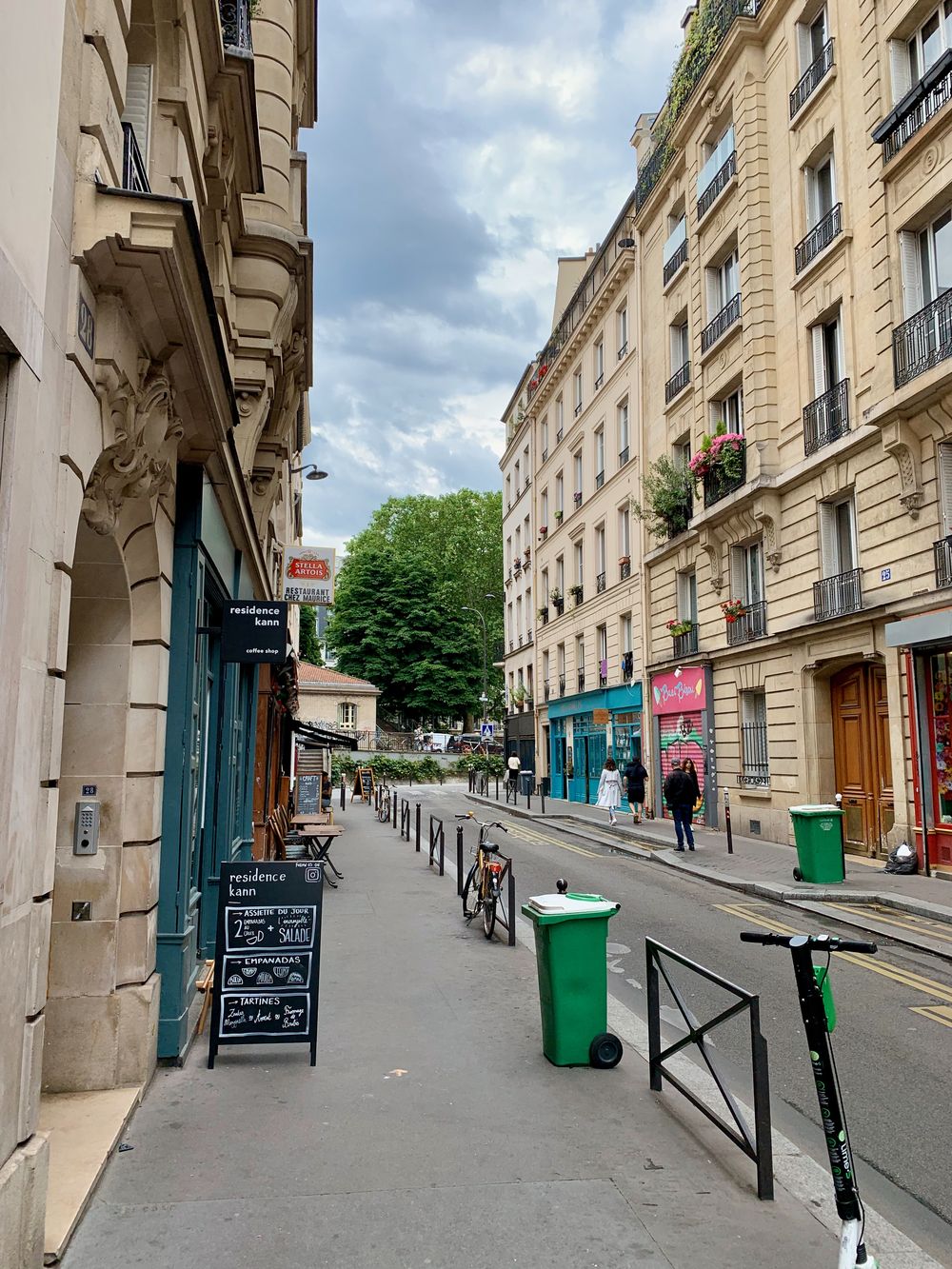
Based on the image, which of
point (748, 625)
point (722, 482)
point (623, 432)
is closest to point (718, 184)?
point (722, 482)

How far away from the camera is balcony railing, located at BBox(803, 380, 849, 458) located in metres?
17.0

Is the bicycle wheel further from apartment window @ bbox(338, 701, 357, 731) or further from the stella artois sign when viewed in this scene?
apartment window @ bbox(338, 701, 357, 731)

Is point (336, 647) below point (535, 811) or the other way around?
the other way around

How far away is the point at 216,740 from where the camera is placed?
867cm

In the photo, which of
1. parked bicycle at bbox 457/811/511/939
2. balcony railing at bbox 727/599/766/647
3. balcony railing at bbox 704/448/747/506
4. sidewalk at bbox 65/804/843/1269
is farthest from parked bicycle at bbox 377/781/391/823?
sidewalk at bbox 65/804/843/1269

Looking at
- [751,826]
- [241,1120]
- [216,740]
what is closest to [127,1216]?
[241,1120]

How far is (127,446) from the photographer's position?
185 inches

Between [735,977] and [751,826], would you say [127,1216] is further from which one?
[751,826]

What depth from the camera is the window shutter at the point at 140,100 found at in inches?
233

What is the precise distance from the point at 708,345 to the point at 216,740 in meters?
17.9

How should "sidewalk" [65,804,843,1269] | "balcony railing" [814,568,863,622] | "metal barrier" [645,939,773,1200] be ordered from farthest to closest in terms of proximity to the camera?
"balcony railing" [814,568,863,622], "metal barrier" [645,939,773,1200], "sidewalk" [65,804,843,1269]

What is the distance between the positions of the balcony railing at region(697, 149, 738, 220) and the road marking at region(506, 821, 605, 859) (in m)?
15.3

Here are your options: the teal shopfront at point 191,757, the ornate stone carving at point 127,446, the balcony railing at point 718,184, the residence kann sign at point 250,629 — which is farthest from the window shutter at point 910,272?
the ornate stone carving at point 127,446

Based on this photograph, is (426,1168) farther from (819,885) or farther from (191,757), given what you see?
(819,885)
